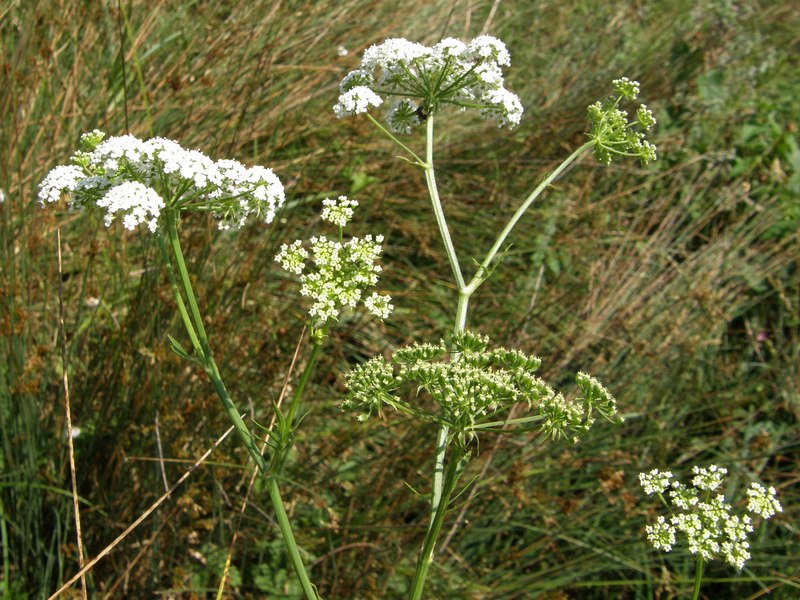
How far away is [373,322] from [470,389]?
228cm

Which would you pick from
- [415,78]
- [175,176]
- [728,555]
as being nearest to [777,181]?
[415,78]

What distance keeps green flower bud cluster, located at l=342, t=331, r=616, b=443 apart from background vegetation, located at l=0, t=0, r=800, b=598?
1.36 metres

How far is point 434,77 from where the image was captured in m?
2.29

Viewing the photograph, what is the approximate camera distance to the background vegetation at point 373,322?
3168 mm

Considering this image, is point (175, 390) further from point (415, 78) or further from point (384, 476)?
point (415, 78)

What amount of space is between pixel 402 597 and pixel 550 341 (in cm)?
168

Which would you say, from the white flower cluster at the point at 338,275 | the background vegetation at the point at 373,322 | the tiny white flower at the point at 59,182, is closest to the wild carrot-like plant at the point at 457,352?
the white flower cluster at the point at 338,275

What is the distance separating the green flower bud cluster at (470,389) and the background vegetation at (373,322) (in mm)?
1358

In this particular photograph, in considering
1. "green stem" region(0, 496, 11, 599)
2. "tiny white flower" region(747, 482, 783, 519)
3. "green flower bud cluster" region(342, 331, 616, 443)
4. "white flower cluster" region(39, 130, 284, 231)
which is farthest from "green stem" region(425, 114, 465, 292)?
"green stem" region(0, 496, 11, 599)

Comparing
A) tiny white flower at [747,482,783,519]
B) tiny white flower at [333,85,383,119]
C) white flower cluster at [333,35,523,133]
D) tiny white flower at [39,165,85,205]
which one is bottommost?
tiny white flower at [747,482,783,519]

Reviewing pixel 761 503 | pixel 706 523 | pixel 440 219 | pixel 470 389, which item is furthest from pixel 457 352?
pixel 761 503

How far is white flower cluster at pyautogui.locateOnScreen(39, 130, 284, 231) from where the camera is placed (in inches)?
69.7

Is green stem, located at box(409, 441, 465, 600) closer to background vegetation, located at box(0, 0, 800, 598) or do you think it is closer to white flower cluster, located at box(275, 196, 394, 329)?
white flower cluster, located at box(275, 196, 394, 329)

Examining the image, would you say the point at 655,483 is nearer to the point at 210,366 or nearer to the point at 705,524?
the point at 705,524
